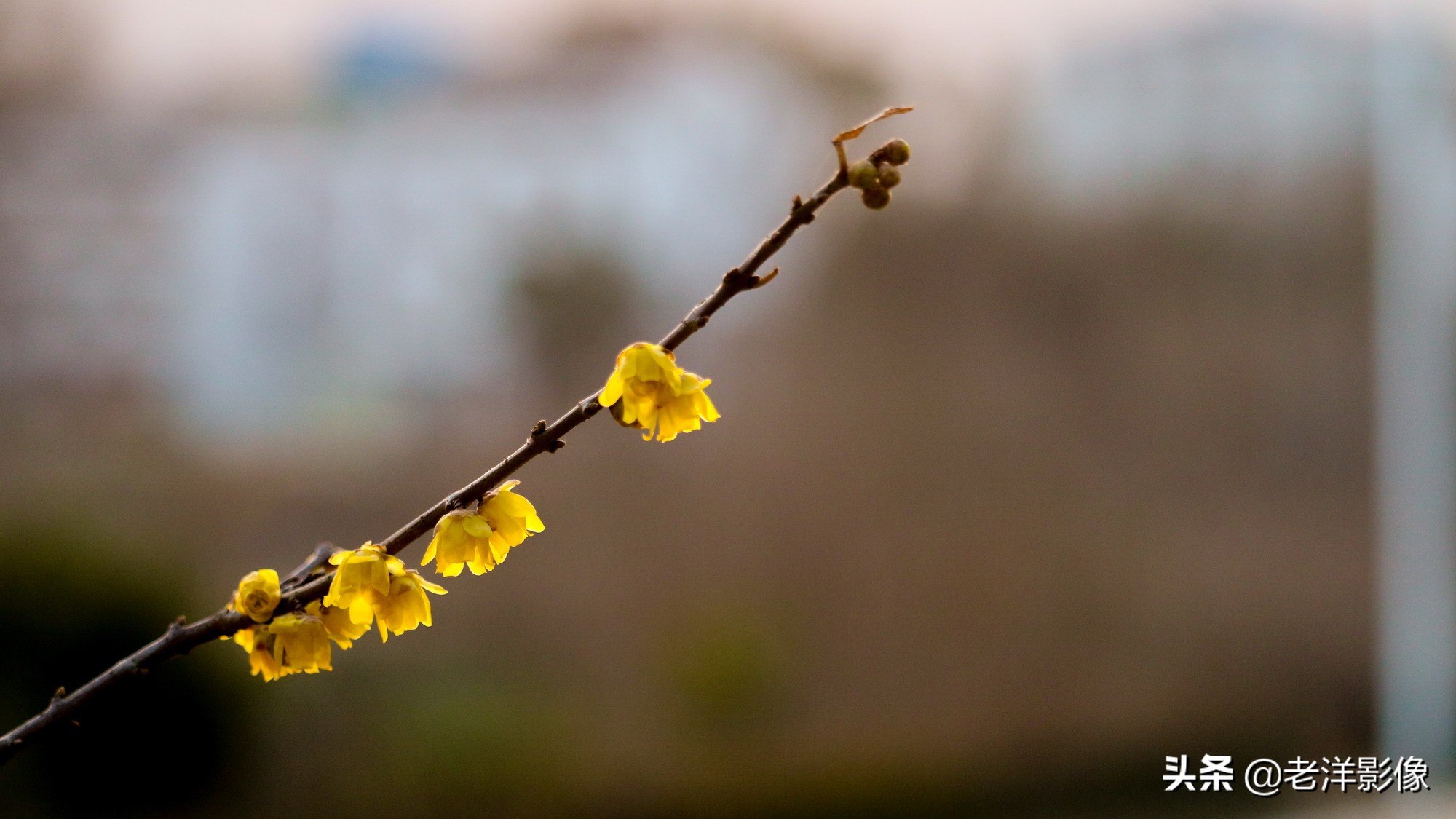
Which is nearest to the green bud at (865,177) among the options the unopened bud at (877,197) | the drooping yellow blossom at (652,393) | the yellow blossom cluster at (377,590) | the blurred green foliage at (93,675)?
the unopened bud at (877,197)

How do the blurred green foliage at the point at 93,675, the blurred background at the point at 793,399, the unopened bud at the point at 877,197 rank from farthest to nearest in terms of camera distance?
the blurred background at the point at 793,399 → the blurred green foliage at the point at 93,675 → the unopened bud at the point at 877,197

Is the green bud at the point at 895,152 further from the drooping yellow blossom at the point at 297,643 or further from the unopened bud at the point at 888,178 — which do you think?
the drooping yellow blossom at the point at 297,643

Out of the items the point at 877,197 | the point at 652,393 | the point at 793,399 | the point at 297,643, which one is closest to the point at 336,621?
the point at 297,643

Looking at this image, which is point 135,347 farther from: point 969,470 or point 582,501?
point 969,470

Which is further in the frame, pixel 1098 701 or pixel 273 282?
pixel 1098 701

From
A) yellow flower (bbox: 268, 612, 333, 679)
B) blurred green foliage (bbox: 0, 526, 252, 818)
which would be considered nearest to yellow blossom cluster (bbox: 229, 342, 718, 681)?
yellow flower (bbox: 268, 612, 333, 679)

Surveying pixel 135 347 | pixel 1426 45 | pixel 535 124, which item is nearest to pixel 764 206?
pixel 535 124
